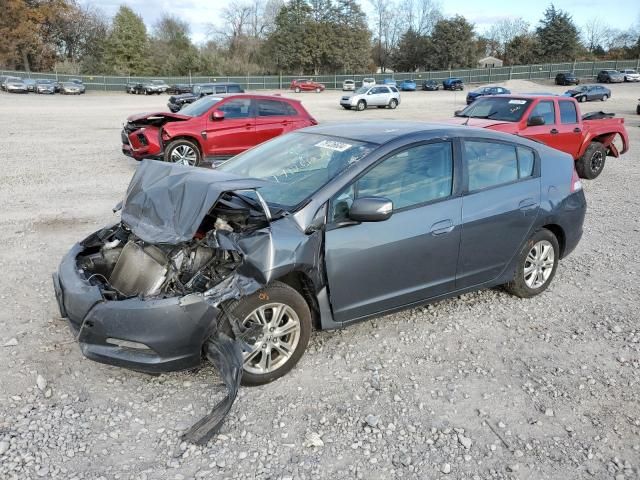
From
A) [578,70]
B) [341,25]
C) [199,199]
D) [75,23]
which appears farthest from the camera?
[341,25]

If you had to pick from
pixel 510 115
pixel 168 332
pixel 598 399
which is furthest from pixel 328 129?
pixel 510 115

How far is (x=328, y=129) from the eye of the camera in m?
4.68

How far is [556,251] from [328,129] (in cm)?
248

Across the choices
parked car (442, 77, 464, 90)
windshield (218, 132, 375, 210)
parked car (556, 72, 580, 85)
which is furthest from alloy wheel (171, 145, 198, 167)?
parked car (556, 72, 580, 85)

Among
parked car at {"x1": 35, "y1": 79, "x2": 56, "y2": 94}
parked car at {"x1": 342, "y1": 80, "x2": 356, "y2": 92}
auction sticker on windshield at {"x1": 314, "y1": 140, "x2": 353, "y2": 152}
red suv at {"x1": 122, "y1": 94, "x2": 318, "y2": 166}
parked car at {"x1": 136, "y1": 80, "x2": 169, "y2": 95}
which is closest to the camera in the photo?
auction sticker on windshield at {"x1": 314, "y1": 140, "x2": 353, "y2": 152}

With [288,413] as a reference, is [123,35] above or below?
above

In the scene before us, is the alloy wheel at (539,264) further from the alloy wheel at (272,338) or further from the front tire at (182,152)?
the front tire at (182,152)

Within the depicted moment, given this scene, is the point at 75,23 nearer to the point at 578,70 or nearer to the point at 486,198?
the point at 578,70

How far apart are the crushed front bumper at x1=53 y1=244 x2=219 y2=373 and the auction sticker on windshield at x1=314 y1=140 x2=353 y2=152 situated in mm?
1670

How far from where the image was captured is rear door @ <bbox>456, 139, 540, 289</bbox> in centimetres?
432

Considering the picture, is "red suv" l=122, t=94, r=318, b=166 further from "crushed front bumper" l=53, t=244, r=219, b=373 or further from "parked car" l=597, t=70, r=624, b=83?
"parked car" l=597, t=70, r=624, b=83

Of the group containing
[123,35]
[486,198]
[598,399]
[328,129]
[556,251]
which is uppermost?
[123,35]

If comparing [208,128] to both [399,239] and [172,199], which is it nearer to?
[172,199]

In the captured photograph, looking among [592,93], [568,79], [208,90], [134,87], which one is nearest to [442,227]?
[208,90]
